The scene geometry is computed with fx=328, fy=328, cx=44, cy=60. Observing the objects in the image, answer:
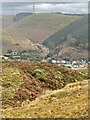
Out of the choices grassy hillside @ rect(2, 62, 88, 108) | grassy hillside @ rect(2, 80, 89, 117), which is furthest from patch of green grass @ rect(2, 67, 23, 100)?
grassy hillside @ rect(2, 80, 89, 117)

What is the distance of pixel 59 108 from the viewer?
2120 cm

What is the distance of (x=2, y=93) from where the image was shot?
93.6ft

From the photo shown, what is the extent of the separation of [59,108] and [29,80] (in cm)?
1278

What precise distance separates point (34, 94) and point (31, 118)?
1188 centimetres

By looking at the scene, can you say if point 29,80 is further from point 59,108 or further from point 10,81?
point 59,108

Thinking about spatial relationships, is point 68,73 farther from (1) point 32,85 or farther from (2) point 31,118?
(2) point 31,118

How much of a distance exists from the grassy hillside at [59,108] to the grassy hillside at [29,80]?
136 inches

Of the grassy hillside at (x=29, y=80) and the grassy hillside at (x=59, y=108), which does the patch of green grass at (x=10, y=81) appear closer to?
the grassy hillside at (x=29, y=80)

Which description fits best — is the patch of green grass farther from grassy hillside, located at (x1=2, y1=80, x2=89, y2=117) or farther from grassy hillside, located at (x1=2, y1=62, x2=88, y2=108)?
grassy hillside, located at (x1=2, y1=80, x2=89, y2=117)

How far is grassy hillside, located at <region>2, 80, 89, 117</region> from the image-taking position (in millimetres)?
19234

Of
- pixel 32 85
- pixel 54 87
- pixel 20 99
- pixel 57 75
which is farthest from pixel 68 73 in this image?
pixel 20 99

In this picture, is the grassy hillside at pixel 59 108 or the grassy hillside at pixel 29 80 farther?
the grassy hillside at pixel 29 80

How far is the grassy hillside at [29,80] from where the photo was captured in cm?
2867

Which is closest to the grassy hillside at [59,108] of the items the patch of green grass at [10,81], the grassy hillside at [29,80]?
the grassy hillside at [29,80]
